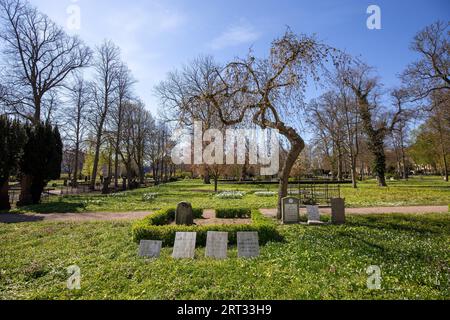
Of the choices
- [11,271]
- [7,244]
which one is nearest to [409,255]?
[11,271]

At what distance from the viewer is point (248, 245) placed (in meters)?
7.38

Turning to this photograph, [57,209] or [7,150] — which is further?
[7,150]

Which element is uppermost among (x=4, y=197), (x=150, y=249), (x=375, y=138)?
(x=375, y=138)

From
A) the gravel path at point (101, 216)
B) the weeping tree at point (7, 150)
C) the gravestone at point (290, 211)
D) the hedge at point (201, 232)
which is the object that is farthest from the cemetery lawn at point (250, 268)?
the weeping tree at point (7, 150)

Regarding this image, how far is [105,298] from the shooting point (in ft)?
15.7

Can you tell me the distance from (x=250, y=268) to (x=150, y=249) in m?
2.84

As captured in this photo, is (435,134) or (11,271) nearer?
(11,271)

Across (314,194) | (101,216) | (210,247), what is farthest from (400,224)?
A: (101,216)

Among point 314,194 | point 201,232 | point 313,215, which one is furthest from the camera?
point 314,194

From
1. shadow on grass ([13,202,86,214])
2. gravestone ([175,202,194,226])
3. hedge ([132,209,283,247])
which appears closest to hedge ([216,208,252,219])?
gravestone ([175,202,194,226])

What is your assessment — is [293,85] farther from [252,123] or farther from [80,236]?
[80,236]

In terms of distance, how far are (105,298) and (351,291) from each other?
429 centimetres

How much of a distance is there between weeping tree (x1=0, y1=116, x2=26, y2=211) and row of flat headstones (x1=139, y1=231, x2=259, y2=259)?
15072 millimetres

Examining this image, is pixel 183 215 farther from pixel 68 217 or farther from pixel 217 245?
pixel 68 217
